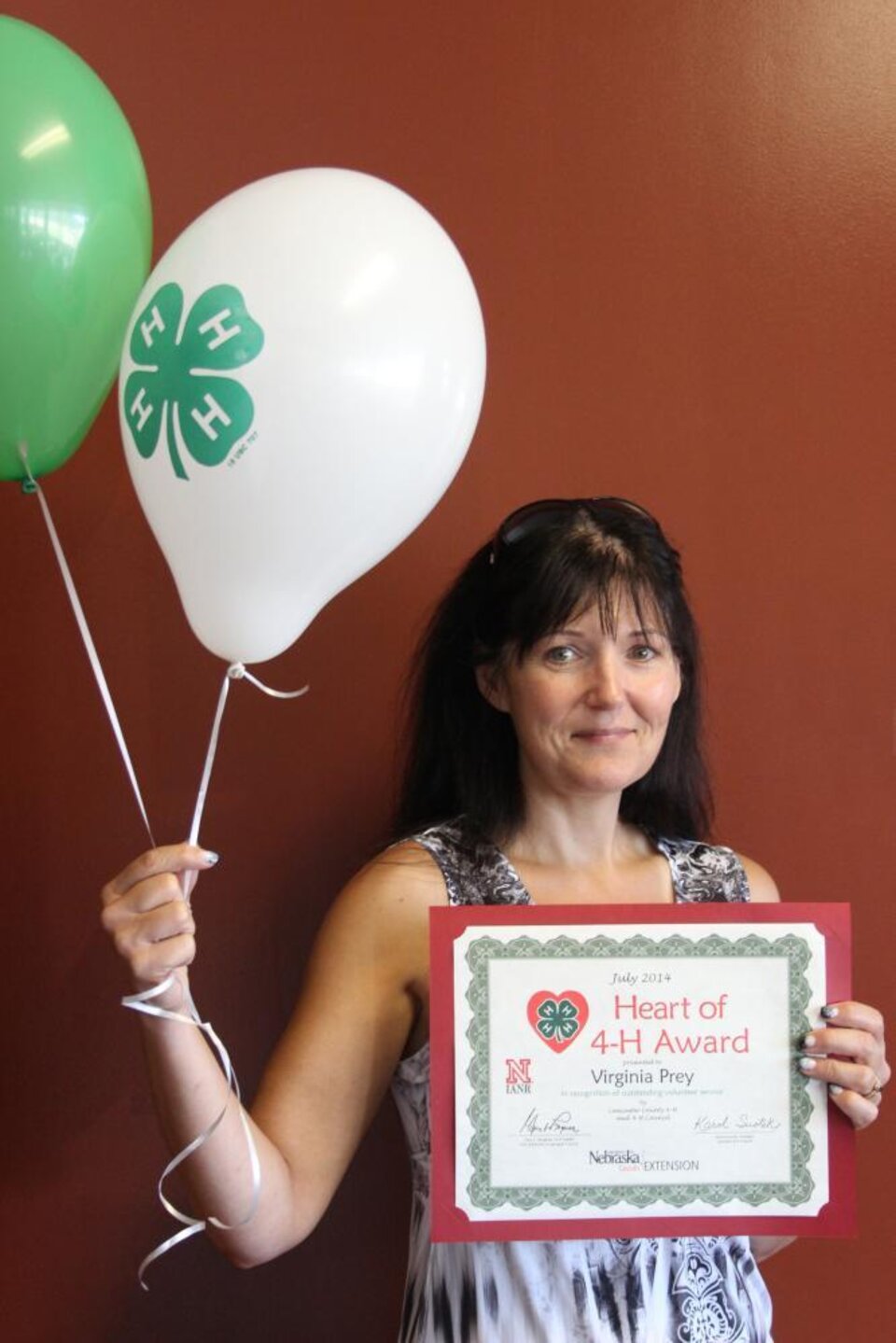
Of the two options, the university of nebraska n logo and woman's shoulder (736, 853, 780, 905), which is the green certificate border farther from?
woman's shoulder (736, 853, 780, 905)

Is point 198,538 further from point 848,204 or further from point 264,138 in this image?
point 848,204

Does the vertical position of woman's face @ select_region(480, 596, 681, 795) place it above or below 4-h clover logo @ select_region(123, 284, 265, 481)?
below

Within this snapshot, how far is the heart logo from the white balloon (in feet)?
1.22

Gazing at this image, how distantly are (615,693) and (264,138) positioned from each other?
80 centimetres

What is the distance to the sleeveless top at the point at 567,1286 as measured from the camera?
1.21 metres

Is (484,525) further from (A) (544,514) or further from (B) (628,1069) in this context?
(B) (628,1069)

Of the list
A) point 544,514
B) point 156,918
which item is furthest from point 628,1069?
point 544,514

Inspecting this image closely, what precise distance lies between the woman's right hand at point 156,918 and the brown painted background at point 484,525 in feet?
1.71

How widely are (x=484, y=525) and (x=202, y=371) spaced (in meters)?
0.62

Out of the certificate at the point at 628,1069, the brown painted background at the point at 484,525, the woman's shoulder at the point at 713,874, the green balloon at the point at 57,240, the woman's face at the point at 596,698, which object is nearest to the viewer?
the green balloon at the point at 57,240

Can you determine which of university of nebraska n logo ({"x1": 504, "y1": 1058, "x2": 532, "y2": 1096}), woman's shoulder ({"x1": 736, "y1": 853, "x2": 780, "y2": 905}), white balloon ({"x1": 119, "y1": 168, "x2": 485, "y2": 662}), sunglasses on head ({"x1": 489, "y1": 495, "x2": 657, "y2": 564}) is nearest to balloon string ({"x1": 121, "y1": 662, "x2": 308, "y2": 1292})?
white balloon ({"x1": 119, "y1": 168, "x2": 485, "y2": 662})

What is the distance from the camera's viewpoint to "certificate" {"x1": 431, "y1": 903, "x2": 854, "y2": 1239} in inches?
45.5

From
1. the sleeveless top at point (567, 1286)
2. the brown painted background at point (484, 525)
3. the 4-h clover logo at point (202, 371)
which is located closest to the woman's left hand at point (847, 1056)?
the sleeveless top at point (567, 1286)
